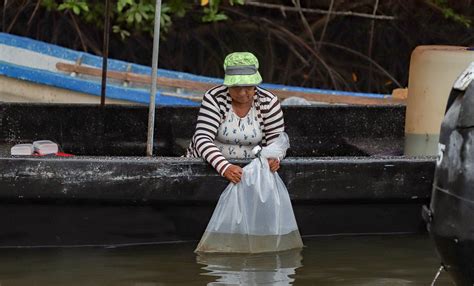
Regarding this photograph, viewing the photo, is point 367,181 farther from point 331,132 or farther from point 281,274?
point 331,132

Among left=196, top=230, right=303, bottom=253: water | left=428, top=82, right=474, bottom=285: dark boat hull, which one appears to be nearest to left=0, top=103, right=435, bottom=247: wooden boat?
left=196, top=230, right=303, bottom=253: water

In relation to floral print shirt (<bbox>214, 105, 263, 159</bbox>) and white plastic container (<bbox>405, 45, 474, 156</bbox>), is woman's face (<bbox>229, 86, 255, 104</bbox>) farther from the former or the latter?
white plastic container (<bbox>405, 45, 474, 156</bbox>)

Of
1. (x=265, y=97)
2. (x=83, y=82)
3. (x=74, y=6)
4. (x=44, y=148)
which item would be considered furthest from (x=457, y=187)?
(x=74, y=6)

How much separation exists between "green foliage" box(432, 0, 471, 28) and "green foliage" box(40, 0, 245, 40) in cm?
207

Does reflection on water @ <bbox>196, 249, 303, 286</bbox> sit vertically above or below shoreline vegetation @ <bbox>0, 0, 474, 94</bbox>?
below

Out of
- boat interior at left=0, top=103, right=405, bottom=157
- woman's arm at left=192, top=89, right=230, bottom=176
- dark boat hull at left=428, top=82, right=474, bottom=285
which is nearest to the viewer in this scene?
dark boat hull at left=428, top=82, right=474, bottom=285

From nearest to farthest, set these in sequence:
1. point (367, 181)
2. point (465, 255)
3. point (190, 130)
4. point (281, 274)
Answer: point (465, 255) < point (281, 274) < point (367, 181) < point (190, 130)

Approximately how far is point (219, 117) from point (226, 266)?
882 mm

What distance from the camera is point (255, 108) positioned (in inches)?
261

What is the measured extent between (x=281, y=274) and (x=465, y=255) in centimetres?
163

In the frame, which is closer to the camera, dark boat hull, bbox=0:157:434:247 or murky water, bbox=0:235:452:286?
murky water, bbox=0:235:452:286

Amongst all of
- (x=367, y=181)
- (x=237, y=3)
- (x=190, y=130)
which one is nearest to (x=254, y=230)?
(x=367, y=181)

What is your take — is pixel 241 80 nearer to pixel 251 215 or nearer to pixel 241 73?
pixel 241 73

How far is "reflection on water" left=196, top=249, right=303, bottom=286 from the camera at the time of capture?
5.95 metres
